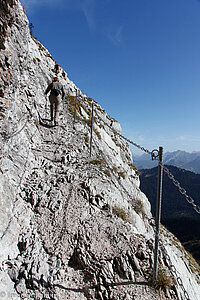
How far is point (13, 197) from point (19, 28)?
662 cm

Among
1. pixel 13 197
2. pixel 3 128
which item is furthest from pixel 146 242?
pixel 3 128

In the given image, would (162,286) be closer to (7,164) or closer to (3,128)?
(7,164)

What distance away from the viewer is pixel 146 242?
5.83m

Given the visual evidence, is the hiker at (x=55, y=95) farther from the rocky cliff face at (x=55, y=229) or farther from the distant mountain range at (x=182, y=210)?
the distant mountain range at (x=182, y=210)

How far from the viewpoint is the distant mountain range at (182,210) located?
79.2m

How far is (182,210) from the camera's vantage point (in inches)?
5182

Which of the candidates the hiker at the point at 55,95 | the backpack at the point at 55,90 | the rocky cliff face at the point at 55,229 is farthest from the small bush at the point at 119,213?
the backpack at the point at 55,90

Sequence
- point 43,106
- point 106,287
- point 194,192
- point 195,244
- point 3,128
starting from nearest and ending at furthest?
point 106,287 < point 3,128 < point 43,106 < point 195,244 < point 194,192

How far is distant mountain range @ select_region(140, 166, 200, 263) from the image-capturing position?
260 feet

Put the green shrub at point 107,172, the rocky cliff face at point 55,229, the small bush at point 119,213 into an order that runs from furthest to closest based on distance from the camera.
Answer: the green shrub at point 107,172
the small bush at point 119,213
the rocky cliff face at point 55,229

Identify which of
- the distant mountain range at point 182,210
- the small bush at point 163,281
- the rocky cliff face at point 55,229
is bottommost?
the distant mountain range at point 182,210

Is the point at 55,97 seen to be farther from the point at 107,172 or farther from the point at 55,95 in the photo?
the point at 107,172

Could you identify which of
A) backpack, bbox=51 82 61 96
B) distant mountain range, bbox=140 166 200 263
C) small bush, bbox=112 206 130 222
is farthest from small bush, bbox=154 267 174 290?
backpack, bbox=51 82 61 96

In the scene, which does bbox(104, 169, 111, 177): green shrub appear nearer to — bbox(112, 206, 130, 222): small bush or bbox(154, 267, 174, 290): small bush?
bbox(112, 206, 130, 222): small bush
